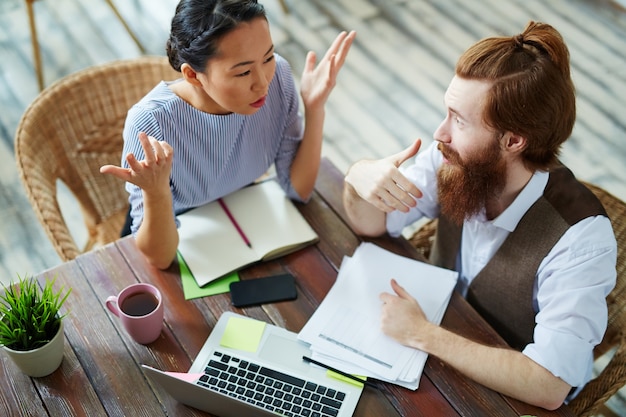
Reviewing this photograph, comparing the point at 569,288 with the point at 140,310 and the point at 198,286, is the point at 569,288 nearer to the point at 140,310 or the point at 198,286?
the point at 198,286

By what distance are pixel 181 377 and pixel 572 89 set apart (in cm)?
108

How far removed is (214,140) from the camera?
180cm

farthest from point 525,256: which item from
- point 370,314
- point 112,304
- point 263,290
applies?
point 112,304

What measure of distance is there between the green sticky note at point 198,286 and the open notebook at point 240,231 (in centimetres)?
1

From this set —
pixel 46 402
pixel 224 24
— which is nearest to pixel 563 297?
pixel 224 24

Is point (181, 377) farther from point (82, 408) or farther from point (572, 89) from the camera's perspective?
point (572, 89)

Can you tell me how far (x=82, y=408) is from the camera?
145cm

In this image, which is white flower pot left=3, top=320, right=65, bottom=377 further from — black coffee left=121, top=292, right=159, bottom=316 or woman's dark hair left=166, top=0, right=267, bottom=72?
woman's dark hair left=166, top=0, right=267, bottom=72

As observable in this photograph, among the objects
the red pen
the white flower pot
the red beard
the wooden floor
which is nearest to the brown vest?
the red beard

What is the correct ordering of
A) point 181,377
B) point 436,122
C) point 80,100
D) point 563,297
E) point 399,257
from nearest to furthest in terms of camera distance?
point 181,377 < point 563,297 < point 399,257 < point 80,100 < point 436,122

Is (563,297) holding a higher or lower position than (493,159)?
lower

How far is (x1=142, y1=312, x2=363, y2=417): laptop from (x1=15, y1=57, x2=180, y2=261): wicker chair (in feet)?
2.22

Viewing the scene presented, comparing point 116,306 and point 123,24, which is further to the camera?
point 123,24

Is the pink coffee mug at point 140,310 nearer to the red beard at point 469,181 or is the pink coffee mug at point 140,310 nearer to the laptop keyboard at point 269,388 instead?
the laptop keyboard at point 269,388
